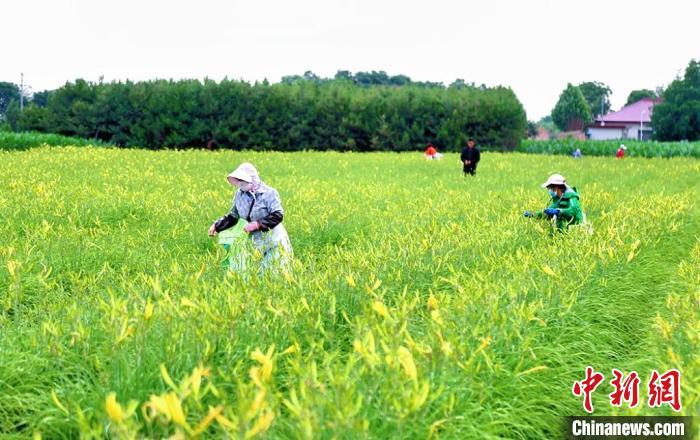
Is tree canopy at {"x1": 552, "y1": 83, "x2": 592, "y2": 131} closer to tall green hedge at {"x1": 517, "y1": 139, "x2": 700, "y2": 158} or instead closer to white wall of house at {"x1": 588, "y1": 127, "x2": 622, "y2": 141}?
white wall of house at {"x1": 588, "y1": 127, "x2": 622, "y2": 141}

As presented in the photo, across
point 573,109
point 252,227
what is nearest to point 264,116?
point 252,227

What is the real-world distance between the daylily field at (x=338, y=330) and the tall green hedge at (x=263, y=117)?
3573 cm

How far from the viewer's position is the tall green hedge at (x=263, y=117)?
4559 centimetres

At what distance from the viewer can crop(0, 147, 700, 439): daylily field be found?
312 cm

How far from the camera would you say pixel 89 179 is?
16.2m

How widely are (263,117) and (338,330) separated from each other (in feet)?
138

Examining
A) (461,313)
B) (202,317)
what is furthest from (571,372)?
(202,317)

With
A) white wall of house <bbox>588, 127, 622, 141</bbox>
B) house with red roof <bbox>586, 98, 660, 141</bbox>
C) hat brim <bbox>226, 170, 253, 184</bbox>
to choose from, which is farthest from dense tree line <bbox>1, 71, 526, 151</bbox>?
house with red roof <bbox>586, 98, 660, 141</bbox>

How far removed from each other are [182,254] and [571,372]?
16.4ft

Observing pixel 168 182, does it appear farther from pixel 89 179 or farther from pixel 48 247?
pixel 48 247

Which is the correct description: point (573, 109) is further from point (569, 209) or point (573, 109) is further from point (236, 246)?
point (236, 246)

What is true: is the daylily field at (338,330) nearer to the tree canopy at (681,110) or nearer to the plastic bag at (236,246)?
the plastic bag at (236,246)

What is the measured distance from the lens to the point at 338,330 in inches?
195

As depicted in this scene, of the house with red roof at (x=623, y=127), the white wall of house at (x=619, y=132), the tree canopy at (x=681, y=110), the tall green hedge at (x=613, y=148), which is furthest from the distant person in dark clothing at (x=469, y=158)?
the white wall of house at (x=619, y=132)
